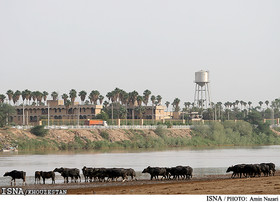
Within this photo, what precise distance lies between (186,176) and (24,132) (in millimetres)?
82198

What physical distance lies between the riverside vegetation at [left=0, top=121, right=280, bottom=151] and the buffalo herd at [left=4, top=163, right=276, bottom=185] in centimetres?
6918

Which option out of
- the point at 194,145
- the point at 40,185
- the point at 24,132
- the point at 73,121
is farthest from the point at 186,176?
the point at 73,121

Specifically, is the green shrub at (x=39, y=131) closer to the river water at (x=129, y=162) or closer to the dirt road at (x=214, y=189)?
the river water at (x=129, y=162)

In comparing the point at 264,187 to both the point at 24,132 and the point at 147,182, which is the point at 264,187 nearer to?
the point at 147,182

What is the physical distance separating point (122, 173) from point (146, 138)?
9844 centimetres

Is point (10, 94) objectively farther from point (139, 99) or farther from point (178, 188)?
point (178, 188)

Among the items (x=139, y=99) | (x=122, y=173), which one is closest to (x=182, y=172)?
Result: (x=122, y=173)

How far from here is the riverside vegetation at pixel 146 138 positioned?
120m

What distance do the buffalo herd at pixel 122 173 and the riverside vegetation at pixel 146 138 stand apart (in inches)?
2724

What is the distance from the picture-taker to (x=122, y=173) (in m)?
45.0

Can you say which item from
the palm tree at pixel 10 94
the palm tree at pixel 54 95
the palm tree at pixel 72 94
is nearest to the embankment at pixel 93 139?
the palm tree at pixel 72 94

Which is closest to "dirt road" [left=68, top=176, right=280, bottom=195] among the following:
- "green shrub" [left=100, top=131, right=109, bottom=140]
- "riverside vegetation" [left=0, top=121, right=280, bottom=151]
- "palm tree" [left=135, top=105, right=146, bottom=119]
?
"riverside vegetation" [left=0, top=121, right=280, bottom=151]

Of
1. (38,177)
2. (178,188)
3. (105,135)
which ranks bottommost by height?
(178,188)

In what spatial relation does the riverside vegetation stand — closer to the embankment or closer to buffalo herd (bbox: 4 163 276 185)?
the embankment
